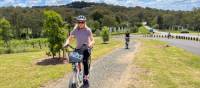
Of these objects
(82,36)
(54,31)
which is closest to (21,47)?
(54,31)

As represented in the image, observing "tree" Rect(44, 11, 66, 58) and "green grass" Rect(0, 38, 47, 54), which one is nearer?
"tree" Rect(44, 11, 66, 58)

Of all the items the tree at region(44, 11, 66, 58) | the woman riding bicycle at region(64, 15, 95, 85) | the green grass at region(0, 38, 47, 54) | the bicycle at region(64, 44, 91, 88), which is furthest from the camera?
the green grass at region(0, 38, 47, 54)

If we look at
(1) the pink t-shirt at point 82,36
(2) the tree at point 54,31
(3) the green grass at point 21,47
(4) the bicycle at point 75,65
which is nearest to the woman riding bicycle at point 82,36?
(1) the pink t-shirt at point 82,36

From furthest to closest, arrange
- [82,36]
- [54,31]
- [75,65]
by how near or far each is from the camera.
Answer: [54,31] → [82,36] → [75,65]

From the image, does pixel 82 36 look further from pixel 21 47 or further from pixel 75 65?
pixel 21 47

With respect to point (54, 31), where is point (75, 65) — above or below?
above

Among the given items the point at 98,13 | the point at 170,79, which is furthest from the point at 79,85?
the point at 98,13

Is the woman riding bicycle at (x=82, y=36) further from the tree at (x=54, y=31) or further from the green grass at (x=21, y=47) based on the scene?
the green grass at (x=21, y=47)

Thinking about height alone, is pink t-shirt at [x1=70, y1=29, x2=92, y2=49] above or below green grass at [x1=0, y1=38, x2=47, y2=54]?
above

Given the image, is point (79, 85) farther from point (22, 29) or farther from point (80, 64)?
point (22, 29)

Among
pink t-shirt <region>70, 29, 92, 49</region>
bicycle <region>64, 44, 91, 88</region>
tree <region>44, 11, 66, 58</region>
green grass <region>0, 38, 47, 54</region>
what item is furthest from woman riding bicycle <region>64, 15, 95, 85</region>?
green grass <region>0, 38, 47, 54</region>

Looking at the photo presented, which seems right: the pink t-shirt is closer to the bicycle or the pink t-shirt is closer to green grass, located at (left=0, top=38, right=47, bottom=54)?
the bicycle

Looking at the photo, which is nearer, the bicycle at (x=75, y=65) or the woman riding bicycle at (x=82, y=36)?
the bicycle at (x=75, y=65)

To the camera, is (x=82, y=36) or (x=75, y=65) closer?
(x=75, y=65)
